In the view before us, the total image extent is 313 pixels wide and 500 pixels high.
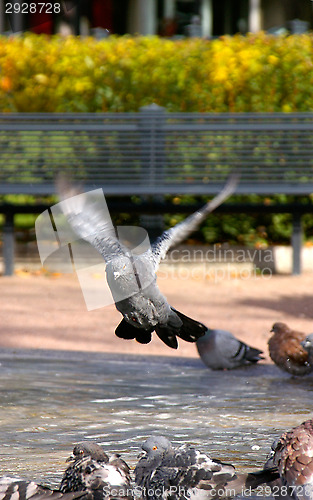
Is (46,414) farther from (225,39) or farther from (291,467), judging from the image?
(225,39)

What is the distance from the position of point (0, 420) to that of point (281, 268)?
6727 millimetres

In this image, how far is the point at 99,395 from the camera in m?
5.82

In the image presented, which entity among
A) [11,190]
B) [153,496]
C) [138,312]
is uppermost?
[138,312]

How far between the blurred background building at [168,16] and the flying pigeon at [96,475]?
18223 millimetres

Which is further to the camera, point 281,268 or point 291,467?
point 281,268

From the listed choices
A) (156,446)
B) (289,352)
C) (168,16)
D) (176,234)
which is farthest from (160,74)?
(168,16)

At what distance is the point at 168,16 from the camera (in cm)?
2194

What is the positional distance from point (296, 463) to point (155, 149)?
842cm

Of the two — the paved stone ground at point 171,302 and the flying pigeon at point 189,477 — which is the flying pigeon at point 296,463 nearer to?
the flying pigeon at point 189,477

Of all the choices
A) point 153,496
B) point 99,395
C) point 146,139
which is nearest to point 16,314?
point 99,395

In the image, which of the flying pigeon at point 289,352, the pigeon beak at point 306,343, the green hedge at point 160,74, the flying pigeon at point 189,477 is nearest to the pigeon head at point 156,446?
the flying pigeon at point 189,477

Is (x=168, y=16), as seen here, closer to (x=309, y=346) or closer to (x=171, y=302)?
(x=171, y=302)

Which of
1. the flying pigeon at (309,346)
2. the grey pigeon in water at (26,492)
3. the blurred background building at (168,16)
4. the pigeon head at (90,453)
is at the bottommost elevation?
the flying pigeon at (309,346)

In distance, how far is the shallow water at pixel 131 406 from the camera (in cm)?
469
